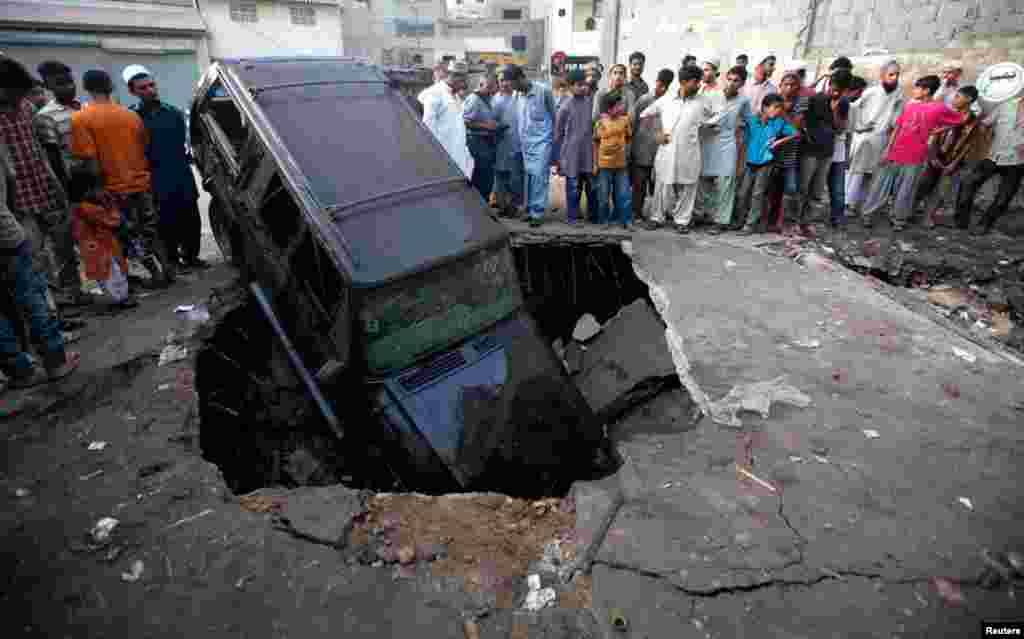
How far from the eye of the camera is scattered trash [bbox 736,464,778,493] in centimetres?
237

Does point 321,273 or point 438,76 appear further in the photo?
point 438,76

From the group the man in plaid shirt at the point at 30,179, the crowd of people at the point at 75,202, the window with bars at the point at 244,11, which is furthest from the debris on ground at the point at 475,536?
the window with bars at the point at 244,11

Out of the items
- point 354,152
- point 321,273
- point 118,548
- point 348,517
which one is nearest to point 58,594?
point 118,548

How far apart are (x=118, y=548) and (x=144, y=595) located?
1.00 ft

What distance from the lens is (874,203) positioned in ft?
21.7

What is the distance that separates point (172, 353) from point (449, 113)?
158 inches

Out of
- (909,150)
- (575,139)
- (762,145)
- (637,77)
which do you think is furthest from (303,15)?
(909,150)

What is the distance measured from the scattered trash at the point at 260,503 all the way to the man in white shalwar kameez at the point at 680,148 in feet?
17.4

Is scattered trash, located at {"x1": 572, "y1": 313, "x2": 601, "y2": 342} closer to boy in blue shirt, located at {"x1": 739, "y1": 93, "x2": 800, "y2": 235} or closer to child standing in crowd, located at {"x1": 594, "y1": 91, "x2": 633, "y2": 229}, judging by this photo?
child standing in crowd, located at {"x1": 594, "y1": 91, "x2": 633, "y2": 229}

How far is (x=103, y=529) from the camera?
211 centimetres

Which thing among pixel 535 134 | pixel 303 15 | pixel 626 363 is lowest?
pixel 626 363

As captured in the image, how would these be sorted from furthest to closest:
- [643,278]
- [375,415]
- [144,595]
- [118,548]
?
[643,278] < [375,415] < [118,548] < [144,595]

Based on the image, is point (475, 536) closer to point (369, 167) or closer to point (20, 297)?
point (369, 167)

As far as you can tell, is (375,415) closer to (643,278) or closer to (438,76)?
(643,278)
